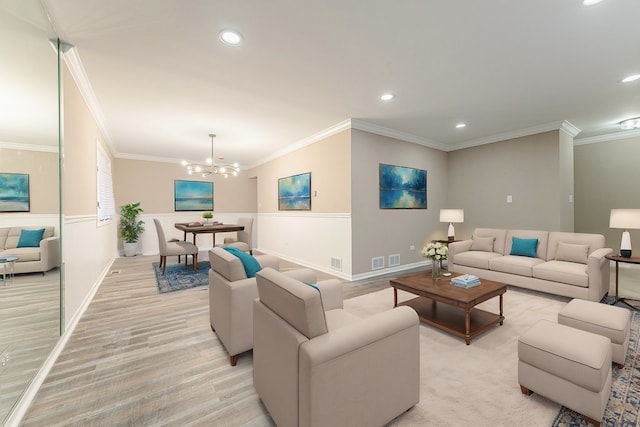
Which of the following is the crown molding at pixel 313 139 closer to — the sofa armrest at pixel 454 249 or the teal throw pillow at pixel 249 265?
the sofa armrest at pixel 454 249

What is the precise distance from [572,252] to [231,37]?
4892 millimetres

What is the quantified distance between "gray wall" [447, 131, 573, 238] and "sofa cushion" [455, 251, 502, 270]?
1.28 m

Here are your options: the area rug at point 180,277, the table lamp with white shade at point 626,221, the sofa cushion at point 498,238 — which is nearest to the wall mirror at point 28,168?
the area rug at point 180,277

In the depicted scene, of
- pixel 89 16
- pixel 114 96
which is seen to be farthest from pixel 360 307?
pixel 114 96

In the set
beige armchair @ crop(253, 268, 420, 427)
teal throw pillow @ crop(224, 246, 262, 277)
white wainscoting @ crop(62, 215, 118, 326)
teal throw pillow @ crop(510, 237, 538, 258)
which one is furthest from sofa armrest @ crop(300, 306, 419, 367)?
teal throw pillow @ crop(510, 237, 538, 258)

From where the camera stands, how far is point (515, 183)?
5.02 metres

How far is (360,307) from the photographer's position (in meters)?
3.21

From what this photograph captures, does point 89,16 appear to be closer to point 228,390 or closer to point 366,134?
point 228,390

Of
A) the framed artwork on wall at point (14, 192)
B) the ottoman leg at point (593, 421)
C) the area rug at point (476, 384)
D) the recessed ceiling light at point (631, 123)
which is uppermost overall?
the recessed ceiling light at point (631, 123)

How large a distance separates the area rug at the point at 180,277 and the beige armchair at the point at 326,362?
296cm

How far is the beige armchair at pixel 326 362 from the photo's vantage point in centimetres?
114

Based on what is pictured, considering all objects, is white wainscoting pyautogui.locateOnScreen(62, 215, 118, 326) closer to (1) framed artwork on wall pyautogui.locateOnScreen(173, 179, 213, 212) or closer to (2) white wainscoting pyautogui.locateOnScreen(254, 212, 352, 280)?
(2) white wainscoting pyautogui.locateOnScreen(254, 212, 352, 280)

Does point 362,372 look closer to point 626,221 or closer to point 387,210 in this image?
point 387,210

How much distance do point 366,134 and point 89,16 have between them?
367 centimetres
